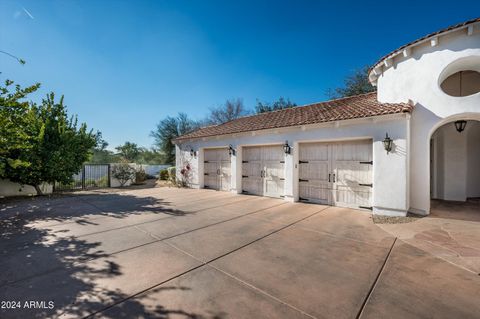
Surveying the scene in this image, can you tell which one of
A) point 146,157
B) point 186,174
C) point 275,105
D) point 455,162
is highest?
point 275,105

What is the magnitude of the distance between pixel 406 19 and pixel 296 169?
8.06 m

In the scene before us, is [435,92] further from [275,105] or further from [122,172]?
[275,105]

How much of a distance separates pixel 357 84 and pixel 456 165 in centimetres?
1614

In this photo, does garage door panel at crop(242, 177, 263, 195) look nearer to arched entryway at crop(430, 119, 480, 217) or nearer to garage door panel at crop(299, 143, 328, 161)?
garage door panel at crop(299, 143, 328, 161)


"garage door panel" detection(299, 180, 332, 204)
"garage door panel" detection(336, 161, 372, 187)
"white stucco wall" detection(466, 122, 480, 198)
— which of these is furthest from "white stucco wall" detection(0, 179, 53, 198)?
"white stucco wall" detection(466, 122, 480, 198)

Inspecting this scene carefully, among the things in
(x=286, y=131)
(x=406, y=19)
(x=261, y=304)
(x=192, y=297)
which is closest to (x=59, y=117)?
(x=286, y=131)

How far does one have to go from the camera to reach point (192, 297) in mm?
2400

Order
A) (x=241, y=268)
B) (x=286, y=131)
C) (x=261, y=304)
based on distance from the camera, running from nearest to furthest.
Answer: (x=261, y=304) → (x=241, y=268) → (x=286, y=131)

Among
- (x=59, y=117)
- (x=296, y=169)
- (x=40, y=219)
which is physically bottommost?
(x=40, y=219)

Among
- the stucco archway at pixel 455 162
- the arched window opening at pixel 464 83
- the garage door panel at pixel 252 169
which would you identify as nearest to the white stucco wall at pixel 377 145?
the garage door panel at pixel 252 169

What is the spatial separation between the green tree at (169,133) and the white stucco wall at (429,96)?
80.7 feet

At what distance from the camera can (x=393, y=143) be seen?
582 centimetres

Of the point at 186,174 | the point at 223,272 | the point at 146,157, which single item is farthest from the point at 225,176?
the point at 146,157

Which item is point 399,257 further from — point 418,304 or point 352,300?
point 352,300
